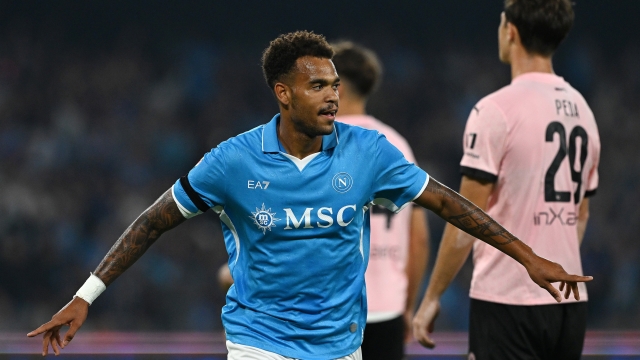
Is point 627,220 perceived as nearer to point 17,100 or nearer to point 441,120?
point 441,120

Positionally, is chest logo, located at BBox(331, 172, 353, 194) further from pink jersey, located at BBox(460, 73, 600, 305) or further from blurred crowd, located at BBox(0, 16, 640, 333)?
blurred crowd, located at BBox(0, 16, 640, 333)

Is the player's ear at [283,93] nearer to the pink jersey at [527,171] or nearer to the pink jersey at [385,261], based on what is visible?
the pink jersey at [527,171]

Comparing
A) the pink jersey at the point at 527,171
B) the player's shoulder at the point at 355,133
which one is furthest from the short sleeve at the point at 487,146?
the player's shoulder at the point at 355,133

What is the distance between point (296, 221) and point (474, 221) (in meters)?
0.69

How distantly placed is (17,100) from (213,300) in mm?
3401

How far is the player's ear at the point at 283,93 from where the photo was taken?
343cm

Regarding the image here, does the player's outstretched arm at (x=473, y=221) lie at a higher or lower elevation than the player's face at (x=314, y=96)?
lower

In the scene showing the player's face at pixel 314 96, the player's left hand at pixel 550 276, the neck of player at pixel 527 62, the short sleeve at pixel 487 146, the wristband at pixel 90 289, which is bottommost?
the wristband at pixel 90 289

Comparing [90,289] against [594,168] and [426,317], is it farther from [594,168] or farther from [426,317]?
[594,168]

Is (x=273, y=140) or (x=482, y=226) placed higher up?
(x=273, y=140)

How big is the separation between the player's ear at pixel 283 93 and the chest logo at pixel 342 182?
36cm

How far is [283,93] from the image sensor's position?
344 centimetres

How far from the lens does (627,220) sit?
10.0 meters

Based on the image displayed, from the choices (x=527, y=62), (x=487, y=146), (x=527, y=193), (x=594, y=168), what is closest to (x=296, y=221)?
(x=487, y=146)
